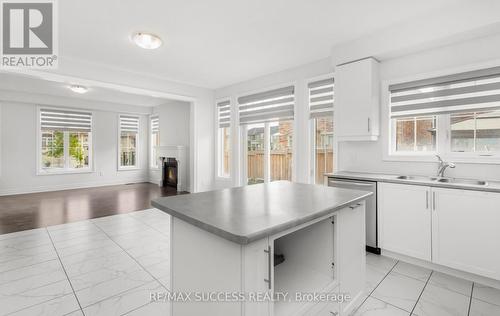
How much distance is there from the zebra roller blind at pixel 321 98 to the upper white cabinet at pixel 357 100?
40 cm

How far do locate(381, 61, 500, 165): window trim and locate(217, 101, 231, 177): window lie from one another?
348 centimetres

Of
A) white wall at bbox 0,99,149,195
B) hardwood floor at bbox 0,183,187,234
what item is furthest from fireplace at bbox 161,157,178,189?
white wall at bbox 0,99,149,195

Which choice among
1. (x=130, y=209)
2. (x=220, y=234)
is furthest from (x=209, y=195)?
(x=130, y=209)

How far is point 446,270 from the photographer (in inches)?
98.6

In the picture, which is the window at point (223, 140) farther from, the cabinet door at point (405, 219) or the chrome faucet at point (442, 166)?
the chrome faucet at point (442, 166)

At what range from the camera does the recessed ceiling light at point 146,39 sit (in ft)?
10.6

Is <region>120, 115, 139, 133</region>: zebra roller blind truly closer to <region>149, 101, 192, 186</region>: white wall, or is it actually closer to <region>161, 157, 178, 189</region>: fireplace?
<region>149, 101, 192, 186</region>: white wall

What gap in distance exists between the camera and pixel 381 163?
11.2 ft

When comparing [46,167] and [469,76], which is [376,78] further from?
[46,167]

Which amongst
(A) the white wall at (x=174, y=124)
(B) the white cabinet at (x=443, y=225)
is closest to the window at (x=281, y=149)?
(B) the white cabinet at (x=443, y=225)

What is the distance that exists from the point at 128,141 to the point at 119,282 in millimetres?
7277

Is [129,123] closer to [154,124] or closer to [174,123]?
[154,124]

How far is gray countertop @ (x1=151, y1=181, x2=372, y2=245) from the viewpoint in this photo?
1116 mm

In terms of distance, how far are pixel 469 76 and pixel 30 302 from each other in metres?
4.80
